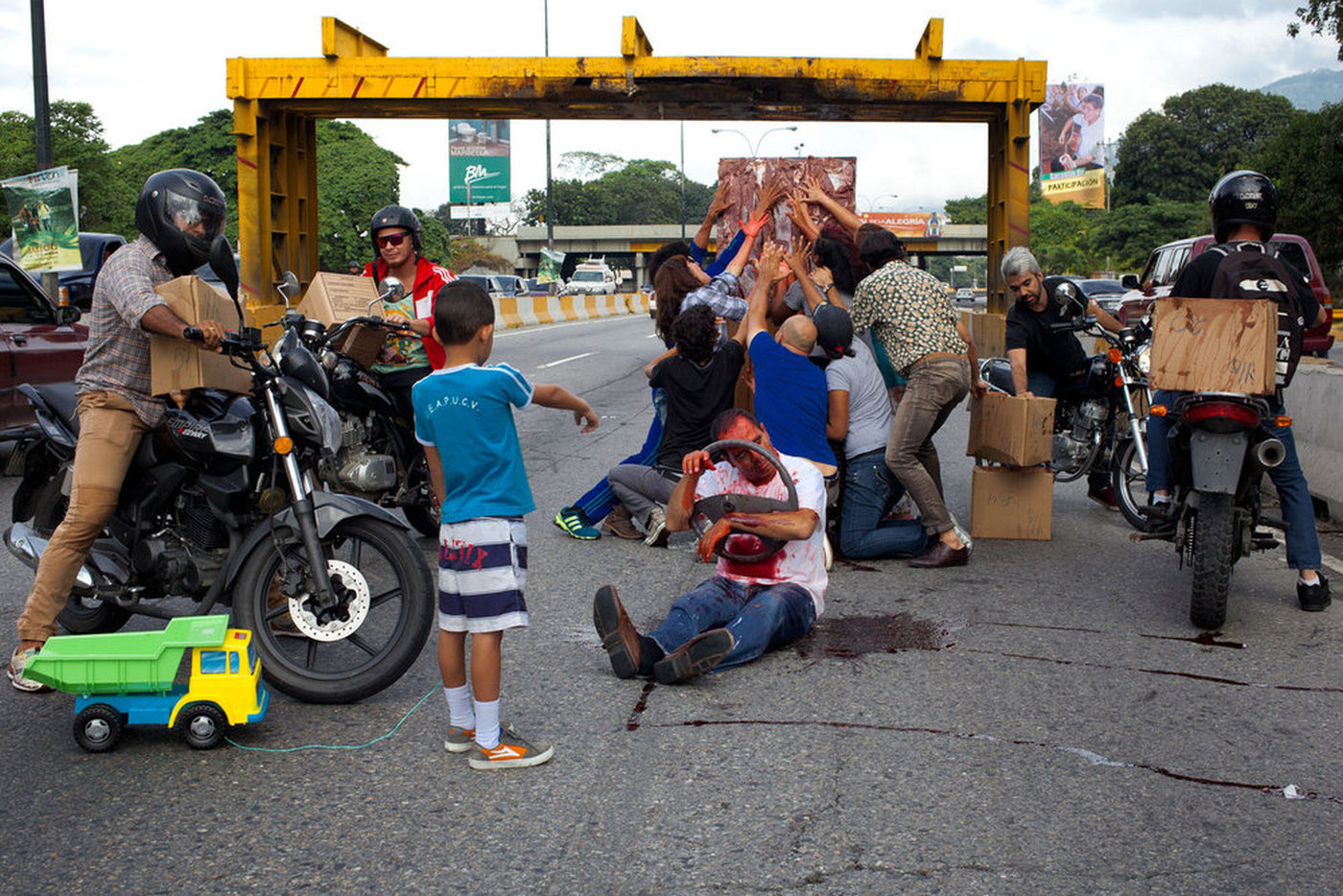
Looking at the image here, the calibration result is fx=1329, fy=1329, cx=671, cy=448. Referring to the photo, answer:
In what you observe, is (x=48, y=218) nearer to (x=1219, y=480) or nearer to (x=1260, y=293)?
(x=1260, y=293)

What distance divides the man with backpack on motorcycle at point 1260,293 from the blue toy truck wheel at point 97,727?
4.49m

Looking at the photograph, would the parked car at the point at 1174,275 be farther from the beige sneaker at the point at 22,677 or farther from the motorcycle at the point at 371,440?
the beige sneaker at the point at 22,677

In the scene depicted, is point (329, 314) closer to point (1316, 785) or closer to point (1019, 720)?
point (1019, 720)

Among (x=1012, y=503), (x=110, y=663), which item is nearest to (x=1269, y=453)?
(x=1012, y=503)

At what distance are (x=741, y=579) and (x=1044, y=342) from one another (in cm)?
401

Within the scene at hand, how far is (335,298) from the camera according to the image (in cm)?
666

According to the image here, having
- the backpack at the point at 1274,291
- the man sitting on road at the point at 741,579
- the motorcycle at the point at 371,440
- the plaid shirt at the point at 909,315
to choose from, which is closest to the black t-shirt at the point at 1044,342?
the plaid shirt at the point at 909,315

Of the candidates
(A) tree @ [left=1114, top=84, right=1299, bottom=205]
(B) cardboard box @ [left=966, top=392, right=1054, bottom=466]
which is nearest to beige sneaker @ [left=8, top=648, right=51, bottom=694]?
(B) cardboard box @ [left=966, top=392, right=1054, bottom=466]

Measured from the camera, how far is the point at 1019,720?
448 centimetres

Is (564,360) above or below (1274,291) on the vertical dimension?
below

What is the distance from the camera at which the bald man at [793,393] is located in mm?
6785

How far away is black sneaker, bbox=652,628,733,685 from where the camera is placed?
4.70 meters

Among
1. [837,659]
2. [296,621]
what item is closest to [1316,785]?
[837,659]

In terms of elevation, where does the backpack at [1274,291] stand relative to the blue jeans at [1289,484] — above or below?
above
